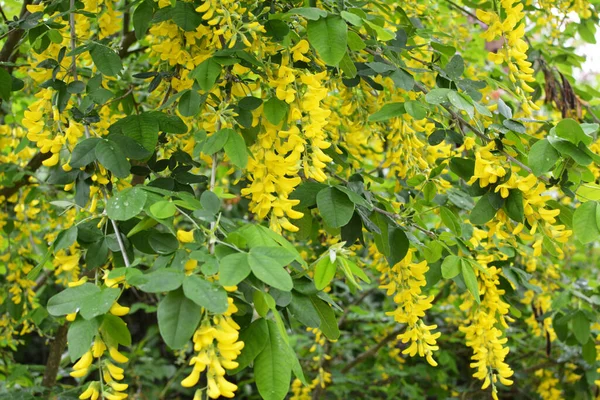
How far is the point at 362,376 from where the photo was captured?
4.10 m

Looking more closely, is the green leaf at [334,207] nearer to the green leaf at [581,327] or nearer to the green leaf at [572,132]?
the green leaf at [572,132]

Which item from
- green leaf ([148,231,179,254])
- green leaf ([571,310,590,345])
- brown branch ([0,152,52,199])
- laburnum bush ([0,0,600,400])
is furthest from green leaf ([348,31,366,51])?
brown branch ([0,152,52,199])

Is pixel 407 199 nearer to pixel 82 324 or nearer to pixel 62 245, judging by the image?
pixel 62 245

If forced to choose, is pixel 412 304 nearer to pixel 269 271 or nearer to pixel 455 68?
pixel 455 68

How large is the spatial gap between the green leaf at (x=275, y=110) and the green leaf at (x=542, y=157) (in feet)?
1.78

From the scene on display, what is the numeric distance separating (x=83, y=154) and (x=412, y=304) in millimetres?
898

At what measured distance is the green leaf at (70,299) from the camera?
105cm

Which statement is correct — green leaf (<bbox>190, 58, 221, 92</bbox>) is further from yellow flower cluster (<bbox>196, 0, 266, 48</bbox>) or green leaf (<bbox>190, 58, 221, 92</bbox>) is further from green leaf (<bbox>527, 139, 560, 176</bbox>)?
green leaf (<bbox>527, 139, 560, 176</bbox>)

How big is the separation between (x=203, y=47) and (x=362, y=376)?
2.81 meters

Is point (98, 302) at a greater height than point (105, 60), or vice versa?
point (105, 60)

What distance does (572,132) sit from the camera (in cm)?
139

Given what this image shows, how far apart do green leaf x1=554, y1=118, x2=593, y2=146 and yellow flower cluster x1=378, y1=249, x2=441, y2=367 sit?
512mm

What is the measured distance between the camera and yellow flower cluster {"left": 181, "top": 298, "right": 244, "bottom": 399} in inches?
38.6

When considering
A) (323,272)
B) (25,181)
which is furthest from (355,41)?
(25,181)
